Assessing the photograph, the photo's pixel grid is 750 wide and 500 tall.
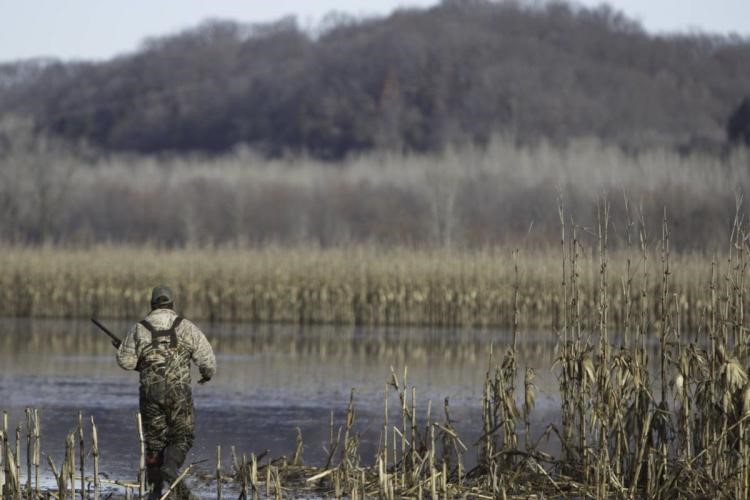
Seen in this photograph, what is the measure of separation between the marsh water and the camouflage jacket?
165cm

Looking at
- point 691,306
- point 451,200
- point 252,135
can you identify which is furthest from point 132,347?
point 252,135

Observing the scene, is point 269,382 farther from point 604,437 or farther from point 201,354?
point 604,437

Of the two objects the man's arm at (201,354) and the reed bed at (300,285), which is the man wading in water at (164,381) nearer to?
the man's arm at (201,354)

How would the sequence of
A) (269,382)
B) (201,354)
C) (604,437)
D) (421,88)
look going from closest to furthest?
(201,354)
(604,437)
(269,382)
(421,88)

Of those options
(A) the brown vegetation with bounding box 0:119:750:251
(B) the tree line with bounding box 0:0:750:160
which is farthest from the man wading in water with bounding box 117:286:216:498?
(B) the tree line with bounding box 0:0:750:160

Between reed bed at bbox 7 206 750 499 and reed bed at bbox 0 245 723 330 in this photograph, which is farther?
reed bed at bbox 0 245 723 330

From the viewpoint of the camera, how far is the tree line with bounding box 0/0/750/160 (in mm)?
108812

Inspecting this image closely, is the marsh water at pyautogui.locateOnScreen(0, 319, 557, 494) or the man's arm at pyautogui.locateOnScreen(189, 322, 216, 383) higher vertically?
the man's arm at pyautogui.locateOnScreen(189, 322, 216, 383)

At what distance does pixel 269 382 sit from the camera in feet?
70.0

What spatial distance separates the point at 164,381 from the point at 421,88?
107 meters

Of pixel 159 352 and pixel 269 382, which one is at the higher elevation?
pixel 159 352

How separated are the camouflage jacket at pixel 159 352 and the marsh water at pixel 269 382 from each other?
165 centimetres

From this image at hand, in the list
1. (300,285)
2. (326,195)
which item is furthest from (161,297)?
(326,195)

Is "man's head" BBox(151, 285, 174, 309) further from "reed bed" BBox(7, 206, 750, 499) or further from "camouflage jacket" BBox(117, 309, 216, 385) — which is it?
"reed bed" BBox(7, 206, 750, 499)
